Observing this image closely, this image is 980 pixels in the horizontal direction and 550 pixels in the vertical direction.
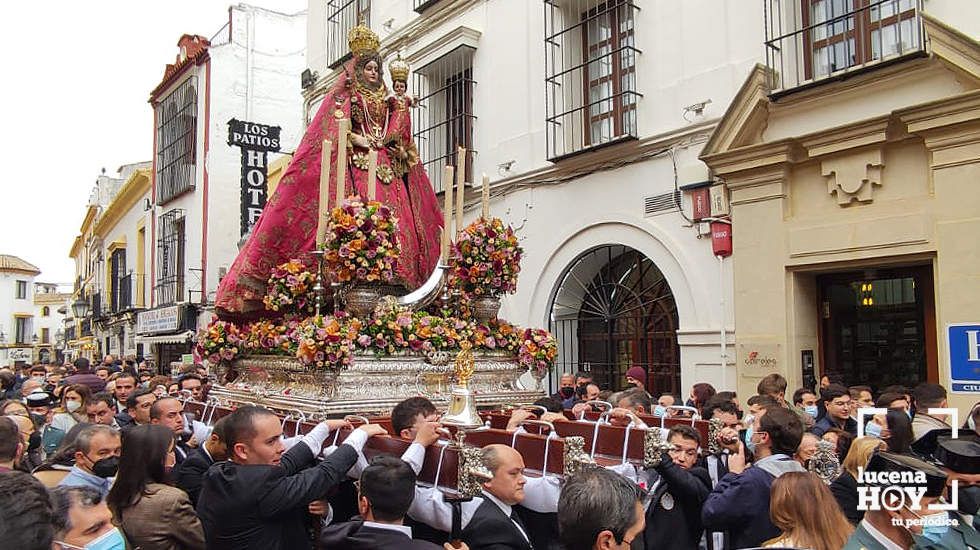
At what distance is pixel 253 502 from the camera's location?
288cm

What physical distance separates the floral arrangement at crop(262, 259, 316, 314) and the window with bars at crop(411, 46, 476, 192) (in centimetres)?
647

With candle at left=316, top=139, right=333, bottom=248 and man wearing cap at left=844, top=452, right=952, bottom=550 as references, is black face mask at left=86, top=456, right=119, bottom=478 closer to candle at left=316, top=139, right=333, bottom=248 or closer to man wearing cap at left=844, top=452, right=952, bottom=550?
candle at left=316, top=139, right=333, bottom=248

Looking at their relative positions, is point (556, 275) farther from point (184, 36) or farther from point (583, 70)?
point (184, 36)

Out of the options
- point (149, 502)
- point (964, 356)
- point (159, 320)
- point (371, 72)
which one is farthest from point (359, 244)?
point (159, 320)

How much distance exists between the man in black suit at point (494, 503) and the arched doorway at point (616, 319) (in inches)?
234

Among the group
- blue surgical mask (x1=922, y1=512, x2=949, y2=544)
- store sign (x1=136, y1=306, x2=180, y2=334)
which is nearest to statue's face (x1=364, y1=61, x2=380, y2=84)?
blue surgical mask (x1=922, y1=512, x2=949, y2=544)

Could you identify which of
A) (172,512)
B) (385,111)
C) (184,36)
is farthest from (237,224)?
(172,512)

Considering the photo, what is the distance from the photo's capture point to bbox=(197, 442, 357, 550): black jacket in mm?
2881

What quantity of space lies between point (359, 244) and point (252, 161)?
43.5ft

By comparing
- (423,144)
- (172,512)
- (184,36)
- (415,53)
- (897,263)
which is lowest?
(172,512)

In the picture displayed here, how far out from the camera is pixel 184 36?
826 inches

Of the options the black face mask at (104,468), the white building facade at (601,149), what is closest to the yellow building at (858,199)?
the white building facade at (601,149)

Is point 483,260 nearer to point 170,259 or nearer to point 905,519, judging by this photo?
point 905,519

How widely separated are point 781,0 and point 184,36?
58.1 feet
